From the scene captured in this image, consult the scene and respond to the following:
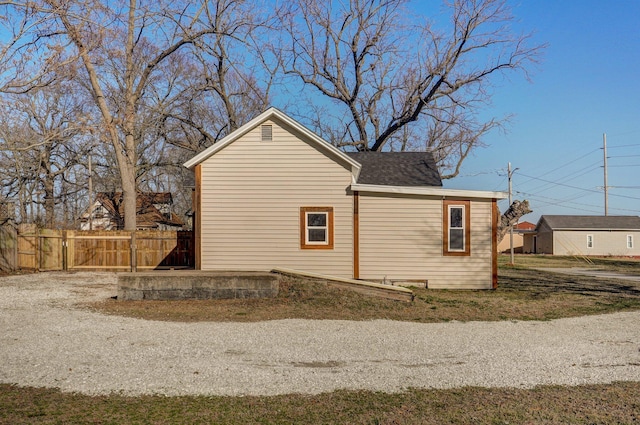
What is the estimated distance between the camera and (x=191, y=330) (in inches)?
373

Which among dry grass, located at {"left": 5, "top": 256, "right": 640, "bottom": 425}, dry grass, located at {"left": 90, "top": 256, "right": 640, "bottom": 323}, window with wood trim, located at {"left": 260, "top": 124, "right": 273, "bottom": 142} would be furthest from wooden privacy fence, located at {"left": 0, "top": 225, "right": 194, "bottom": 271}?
dry grass, located at {"left": 5, "top": 256, "right": 640, "bottom": 425}

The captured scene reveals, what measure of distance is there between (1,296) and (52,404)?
10581mm

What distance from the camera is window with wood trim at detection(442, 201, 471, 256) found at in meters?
16.1

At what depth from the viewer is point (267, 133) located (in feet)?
53.8

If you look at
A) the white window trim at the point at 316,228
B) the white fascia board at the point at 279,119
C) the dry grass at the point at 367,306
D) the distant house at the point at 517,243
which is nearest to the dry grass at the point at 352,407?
the dry grass at the point at 367,306

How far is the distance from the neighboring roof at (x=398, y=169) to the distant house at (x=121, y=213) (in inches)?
880

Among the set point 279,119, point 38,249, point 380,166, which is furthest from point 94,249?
point 380,166

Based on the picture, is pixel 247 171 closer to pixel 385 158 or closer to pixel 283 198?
pixel 283 198

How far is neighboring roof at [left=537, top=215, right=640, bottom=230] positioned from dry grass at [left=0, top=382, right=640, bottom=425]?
5072 cm

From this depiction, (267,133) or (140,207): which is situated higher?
(267,133)

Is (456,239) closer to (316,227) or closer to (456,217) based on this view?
(456,217)

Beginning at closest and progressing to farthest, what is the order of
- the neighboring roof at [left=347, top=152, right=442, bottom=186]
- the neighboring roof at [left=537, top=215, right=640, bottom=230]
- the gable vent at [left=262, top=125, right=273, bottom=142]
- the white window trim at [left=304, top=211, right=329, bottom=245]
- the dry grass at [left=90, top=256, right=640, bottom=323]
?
1. the dry grass at [left=90, top=256, right=640, bottom=323]
2. the white window trim at [left=304, top=211, right=329, bottom=245]
3. the gable vent at [left=262, top=125, right=273, bottom=142]
4. the neighboring roof at [left=347, top=152, right=442, bottom=186]
5. the neighboring roof at [left=537, top=215, right=640, bottom=230]

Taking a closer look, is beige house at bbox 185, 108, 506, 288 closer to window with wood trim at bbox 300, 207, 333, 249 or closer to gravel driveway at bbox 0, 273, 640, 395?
window with wood trim at bbox 300, 207, 333, 249

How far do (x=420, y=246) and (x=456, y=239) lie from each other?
1.16m
